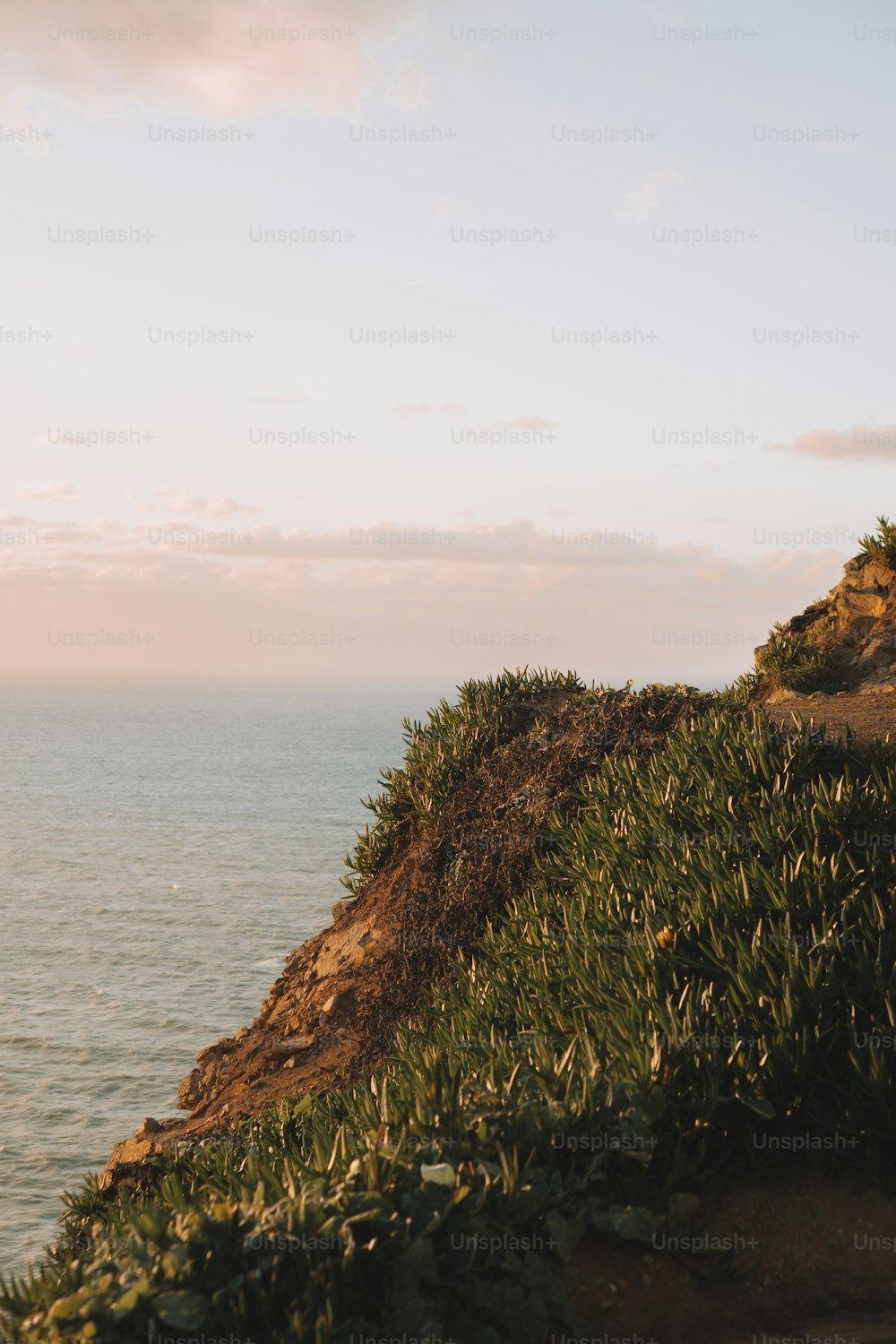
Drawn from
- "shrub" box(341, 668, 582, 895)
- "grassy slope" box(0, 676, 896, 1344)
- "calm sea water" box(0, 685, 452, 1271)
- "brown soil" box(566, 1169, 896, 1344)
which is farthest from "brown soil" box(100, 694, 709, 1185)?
"calm sea water" box(0, 685, 452, 1271)

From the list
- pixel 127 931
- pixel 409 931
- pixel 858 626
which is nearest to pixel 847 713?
pixel 858 626

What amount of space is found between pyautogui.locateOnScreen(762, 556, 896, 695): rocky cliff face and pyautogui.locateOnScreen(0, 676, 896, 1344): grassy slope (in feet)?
19.1

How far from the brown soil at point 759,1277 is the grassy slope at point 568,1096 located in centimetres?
20

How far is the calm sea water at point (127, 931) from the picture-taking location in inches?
843

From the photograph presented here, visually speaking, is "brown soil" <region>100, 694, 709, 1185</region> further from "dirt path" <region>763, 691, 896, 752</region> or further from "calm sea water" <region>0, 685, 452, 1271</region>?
"calm sea water" <region>0, 685, 452, 1271</region>

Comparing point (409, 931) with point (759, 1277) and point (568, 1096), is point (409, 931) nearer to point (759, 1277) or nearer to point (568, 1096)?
point (568, 1096)

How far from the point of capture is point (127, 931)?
128ft

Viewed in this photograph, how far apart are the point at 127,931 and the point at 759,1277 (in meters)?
37.2

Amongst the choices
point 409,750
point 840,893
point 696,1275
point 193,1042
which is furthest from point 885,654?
point 193,1042

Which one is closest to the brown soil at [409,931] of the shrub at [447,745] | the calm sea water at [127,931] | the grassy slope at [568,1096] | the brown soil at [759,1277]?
the shrub at [447,745]

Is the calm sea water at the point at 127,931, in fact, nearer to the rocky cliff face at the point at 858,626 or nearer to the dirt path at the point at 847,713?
the dirt path at the point at 847,713

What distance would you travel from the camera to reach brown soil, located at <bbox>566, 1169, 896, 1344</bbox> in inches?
174

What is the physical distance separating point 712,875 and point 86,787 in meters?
91.3

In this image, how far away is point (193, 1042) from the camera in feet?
86.1
